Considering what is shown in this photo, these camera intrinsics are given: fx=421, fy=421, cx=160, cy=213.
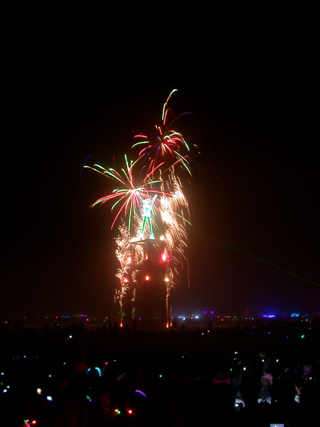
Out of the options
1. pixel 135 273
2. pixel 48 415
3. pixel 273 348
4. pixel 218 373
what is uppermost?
A: pixel 135 273

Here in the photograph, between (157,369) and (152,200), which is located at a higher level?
(152,200)

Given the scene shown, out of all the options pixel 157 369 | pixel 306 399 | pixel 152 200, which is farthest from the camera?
pixel 152 200

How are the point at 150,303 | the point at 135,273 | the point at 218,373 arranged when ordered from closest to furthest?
the point at 218,373 < the point at 150,303 < the point at 135,273

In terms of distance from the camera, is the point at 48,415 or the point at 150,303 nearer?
the point at 48,415

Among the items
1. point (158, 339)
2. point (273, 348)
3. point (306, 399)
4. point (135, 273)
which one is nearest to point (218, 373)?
point (306, 399)

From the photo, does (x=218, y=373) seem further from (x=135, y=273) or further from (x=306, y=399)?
(x=135, y=273)

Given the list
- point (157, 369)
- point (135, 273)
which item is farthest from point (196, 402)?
point (135, 273)

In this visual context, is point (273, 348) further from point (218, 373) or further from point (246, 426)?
point (246, 426)
